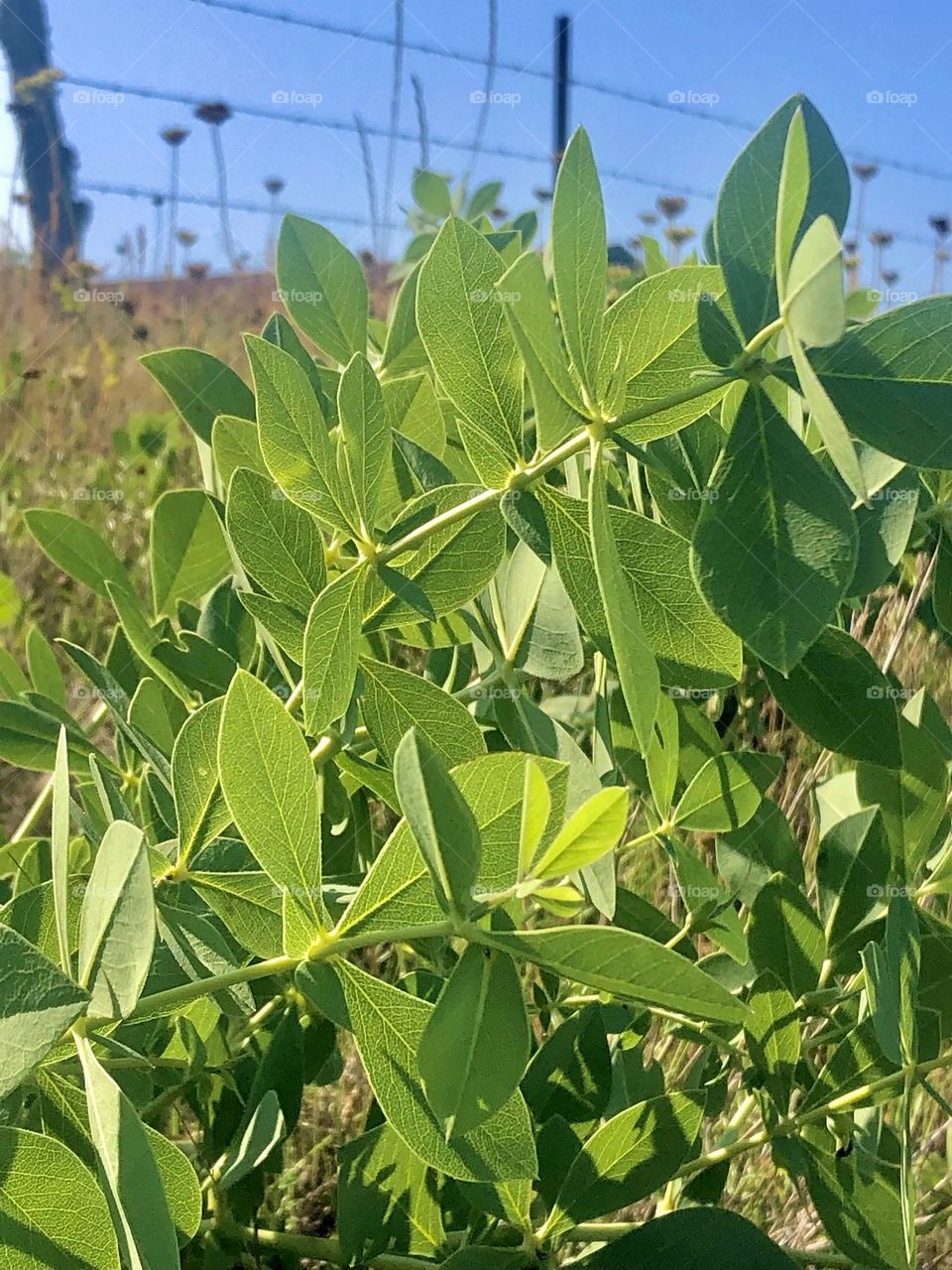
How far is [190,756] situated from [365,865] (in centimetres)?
14

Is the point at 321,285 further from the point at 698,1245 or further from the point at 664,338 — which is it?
the point at 698,1245

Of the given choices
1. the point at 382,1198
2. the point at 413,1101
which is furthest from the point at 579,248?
the point at 382,1198

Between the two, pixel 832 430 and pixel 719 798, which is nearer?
pixel 832 430

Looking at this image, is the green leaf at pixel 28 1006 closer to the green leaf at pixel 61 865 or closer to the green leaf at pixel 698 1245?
the green leaf at pixel 61 865

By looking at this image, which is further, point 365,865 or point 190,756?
point 365,865

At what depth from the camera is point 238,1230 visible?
0.50 meters

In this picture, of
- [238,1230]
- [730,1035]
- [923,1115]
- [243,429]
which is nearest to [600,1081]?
[730,1035]

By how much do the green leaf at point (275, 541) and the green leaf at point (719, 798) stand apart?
6.9 inches

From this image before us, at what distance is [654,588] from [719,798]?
13 cm

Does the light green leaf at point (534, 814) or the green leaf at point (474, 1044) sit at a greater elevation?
the light green leaf at point (534, 814)

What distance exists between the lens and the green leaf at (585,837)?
0.27 meters

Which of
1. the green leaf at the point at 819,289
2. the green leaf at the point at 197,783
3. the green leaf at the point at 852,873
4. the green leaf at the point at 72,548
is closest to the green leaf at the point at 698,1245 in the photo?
the green leaf at the point at 852,873

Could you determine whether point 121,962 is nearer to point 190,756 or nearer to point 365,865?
point 190,756

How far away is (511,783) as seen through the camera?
307 mm
